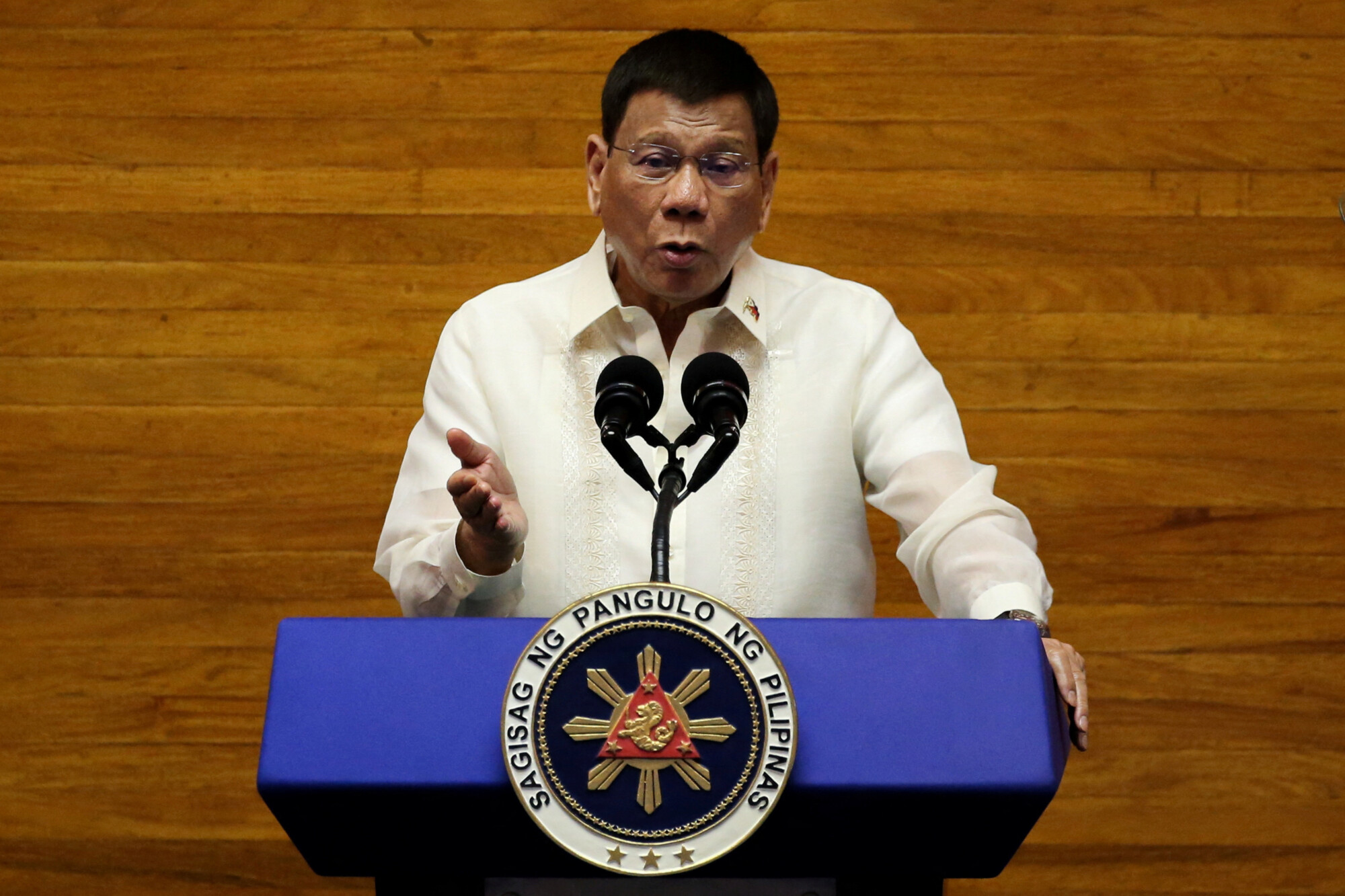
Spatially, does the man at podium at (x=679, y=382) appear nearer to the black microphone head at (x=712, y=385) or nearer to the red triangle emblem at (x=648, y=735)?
the black microphone head at (x=712, y=385)

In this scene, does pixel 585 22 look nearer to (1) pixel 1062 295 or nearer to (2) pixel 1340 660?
(1) pixel 1062 295

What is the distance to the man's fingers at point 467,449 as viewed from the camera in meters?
1.48

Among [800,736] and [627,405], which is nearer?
[800,736]

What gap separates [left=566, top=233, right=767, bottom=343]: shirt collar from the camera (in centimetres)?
215

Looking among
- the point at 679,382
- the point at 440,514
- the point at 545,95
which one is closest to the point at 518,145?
Answer: the point at 545,95

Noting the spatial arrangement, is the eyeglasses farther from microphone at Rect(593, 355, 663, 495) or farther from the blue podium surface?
the blue podium surface

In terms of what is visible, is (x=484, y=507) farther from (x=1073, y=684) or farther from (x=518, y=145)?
(x=518, y=145)

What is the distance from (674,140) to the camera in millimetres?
2031

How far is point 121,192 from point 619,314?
1.40m

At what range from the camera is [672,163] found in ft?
6.68

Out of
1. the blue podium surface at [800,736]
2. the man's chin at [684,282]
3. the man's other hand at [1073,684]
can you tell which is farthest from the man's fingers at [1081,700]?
the man's chin at [684,282]

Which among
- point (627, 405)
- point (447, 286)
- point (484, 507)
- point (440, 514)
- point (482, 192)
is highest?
point (627, 405)

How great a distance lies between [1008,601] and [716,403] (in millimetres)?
433

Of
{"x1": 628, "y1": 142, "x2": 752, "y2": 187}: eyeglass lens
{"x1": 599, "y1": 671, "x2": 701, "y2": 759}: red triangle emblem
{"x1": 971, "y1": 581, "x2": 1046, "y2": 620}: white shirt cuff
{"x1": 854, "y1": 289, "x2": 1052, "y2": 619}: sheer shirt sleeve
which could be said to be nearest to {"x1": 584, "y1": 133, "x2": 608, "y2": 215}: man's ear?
{"x1": 628, "y1": 142, "x2": 752, "y2": 187}: eyeglass lens
